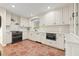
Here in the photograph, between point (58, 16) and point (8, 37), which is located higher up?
point (58, 16)

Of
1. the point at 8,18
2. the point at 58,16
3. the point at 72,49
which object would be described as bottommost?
the point at 72,49

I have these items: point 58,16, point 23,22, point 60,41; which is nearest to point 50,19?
point 58,16

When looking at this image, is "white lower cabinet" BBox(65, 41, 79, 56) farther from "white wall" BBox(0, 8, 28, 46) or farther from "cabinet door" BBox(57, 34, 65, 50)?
"white wall" BBox(0, 8, 28, 46)

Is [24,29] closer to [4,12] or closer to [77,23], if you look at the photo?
[4,12]

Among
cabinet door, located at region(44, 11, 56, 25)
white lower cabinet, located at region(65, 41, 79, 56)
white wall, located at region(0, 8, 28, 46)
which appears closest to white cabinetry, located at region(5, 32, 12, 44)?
white wall, located at region(0, 8, 28, 46)

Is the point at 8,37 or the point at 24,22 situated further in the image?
the point at 8,37

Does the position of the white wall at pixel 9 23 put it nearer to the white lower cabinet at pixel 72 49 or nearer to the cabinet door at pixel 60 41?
the cabinet door at pixel 60 41

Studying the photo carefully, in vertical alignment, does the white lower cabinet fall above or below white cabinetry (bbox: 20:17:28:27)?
below

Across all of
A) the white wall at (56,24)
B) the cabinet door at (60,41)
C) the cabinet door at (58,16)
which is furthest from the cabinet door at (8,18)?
the cabinet door at (60,41)

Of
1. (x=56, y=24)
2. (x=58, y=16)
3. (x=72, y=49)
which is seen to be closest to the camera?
(x=72, y=49)

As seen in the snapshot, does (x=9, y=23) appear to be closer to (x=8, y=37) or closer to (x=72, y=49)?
(x=8, y=37)

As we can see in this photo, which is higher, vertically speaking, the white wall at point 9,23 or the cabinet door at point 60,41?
the white wall at point 9,23

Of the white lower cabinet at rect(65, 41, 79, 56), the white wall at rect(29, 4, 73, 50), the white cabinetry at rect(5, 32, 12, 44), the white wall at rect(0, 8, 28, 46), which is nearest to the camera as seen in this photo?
the white lower cabinet at rect(65, 41, 79, 56)

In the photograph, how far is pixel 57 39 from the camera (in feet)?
8.73
